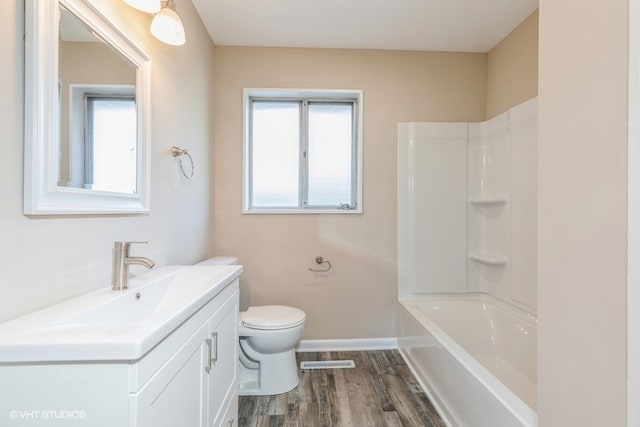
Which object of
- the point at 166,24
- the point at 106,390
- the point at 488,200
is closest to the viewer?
the point at 106,390

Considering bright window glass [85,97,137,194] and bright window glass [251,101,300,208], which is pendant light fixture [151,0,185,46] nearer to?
bright window glass [85,97,137,194]

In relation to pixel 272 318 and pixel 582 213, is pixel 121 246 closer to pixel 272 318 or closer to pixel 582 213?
pixel 272 318

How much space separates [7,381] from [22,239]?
36cm

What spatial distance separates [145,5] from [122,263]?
1036 mm

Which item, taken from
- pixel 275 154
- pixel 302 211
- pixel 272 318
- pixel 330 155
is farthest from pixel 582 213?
pixel 275 154

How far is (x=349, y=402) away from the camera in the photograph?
6.12ft

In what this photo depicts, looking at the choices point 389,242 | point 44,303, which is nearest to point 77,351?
point 44,303

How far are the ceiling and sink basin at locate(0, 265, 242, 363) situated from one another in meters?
1.78

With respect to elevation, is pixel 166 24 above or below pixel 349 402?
above

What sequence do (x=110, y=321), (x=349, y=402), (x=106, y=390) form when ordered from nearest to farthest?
(x=106, y=390)
(x=110, y=321)
(x=349, y=402)

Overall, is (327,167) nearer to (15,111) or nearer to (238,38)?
(238,38)

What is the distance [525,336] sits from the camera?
6.70 ft

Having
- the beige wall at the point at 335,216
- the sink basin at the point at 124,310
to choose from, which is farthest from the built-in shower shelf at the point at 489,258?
the sink basin at the point at 124,310

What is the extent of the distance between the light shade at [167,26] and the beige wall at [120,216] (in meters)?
0.09
